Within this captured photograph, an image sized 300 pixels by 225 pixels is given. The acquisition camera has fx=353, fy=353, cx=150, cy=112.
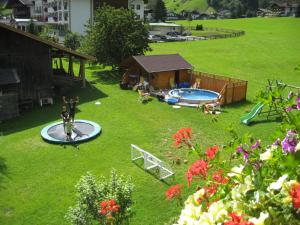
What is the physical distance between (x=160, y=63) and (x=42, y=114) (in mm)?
11617

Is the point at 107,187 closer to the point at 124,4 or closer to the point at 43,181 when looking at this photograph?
the point at 43,181

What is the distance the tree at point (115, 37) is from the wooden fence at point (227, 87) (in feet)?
28.2

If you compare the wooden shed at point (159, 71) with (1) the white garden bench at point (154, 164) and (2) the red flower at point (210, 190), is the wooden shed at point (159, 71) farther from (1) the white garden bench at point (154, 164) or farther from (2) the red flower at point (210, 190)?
(2) the red flower at point (210, 190)

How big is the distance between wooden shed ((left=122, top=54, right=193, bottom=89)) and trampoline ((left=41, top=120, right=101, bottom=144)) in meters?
9.23

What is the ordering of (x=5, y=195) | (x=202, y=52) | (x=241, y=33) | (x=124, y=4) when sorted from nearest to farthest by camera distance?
(x=5, y=195) < (x=202, y=52) < (x=124, y=4) < (x=241, y=33)

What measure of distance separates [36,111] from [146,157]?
13.2m

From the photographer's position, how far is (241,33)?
250 feet

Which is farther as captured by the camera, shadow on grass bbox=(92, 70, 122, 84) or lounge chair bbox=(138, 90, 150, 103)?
shadow on grass bbox=(92, 70, 122, 84)

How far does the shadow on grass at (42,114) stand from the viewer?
74.6 feet

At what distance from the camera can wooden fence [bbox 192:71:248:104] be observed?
2667 cm

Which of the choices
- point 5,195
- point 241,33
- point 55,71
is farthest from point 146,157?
point 241,33

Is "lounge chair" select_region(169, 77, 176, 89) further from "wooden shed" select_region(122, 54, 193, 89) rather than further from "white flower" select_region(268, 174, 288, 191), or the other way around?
"white flower" select_region(268, 174, 288, 191)

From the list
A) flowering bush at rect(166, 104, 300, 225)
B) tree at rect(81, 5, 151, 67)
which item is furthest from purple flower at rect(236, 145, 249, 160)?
tree at rect(81, 5, 151, 67)

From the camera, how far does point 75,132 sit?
68.9 ft
